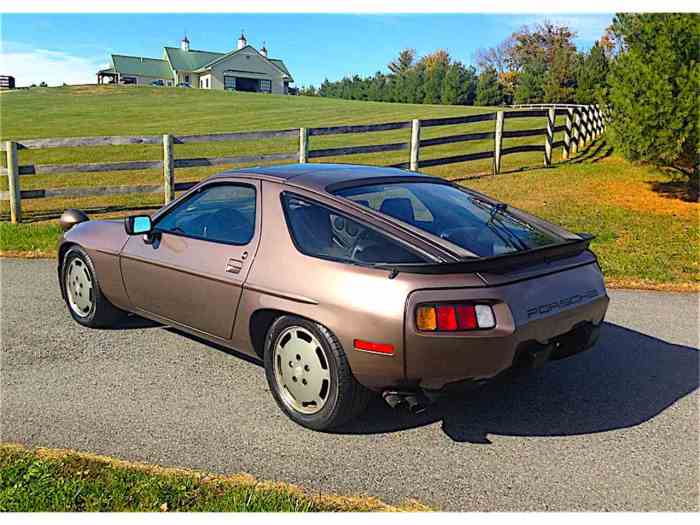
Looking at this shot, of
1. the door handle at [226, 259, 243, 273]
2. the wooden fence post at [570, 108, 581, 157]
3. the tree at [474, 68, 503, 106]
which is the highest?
the tree at [474, 68, 503, 106]

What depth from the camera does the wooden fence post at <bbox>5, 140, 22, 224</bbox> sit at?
38.7 feet

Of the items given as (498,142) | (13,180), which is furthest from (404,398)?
(498,142)

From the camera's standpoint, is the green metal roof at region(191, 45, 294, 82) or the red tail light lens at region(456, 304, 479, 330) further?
the green metal roof at region(191, 45, 294, 82)

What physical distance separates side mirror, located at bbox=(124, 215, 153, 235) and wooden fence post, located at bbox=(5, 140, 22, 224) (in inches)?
314

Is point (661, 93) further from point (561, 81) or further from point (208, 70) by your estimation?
point (208, 70)

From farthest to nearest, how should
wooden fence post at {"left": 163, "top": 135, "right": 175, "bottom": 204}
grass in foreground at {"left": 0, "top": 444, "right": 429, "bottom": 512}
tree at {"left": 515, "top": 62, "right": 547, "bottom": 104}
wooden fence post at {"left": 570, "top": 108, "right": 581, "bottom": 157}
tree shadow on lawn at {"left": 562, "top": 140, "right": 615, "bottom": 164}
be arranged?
tree at {"left": 515, "top": 62, "right": 547, "bottom": 104} → wooden fence post at {"left": 570, "top": 108, "right": 581, "bottom": 157} → tree shadow on lawn at {"left": 562, "top": 140, "right": 615, "bottom": 164} → wooden fence post at {"left": 163, "top": 135, "right": 175, "bottom": 204} → grass in foreground at {"left": 0, "top": 444, "right": 429, "bottom": 512}

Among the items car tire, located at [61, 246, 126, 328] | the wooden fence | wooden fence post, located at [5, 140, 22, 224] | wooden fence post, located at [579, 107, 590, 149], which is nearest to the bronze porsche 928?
car tire, located at [61, 246, 126, 328]

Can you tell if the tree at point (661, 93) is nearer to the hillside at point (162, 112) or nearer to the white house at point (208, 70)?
the hillside at point (162, 112)

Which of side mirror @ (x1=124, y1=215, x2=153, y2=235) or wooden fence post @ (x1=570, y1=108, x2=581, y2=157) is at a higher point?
wooden fence post @ (x1=570, y1=108, x2=581, y2=157)

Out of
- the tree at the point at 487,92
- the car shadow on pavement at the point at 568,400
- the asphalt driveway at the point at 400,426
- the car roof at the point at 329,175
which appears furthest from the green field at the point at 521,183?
the tree at the point at 487,92

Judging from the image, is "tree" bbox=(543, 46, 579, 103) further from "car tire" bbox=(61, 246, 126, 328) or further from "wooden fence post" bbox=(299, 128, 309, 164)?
"car tire" bbox=(61, 246, 126, 328)

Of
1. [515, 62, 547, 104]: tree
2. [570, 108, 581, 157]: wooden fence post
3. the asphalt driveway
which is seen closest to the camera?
the asphalt driveway

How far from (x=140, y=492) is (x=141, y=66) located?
92.5 meters

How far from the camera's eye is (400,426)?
160 inches
